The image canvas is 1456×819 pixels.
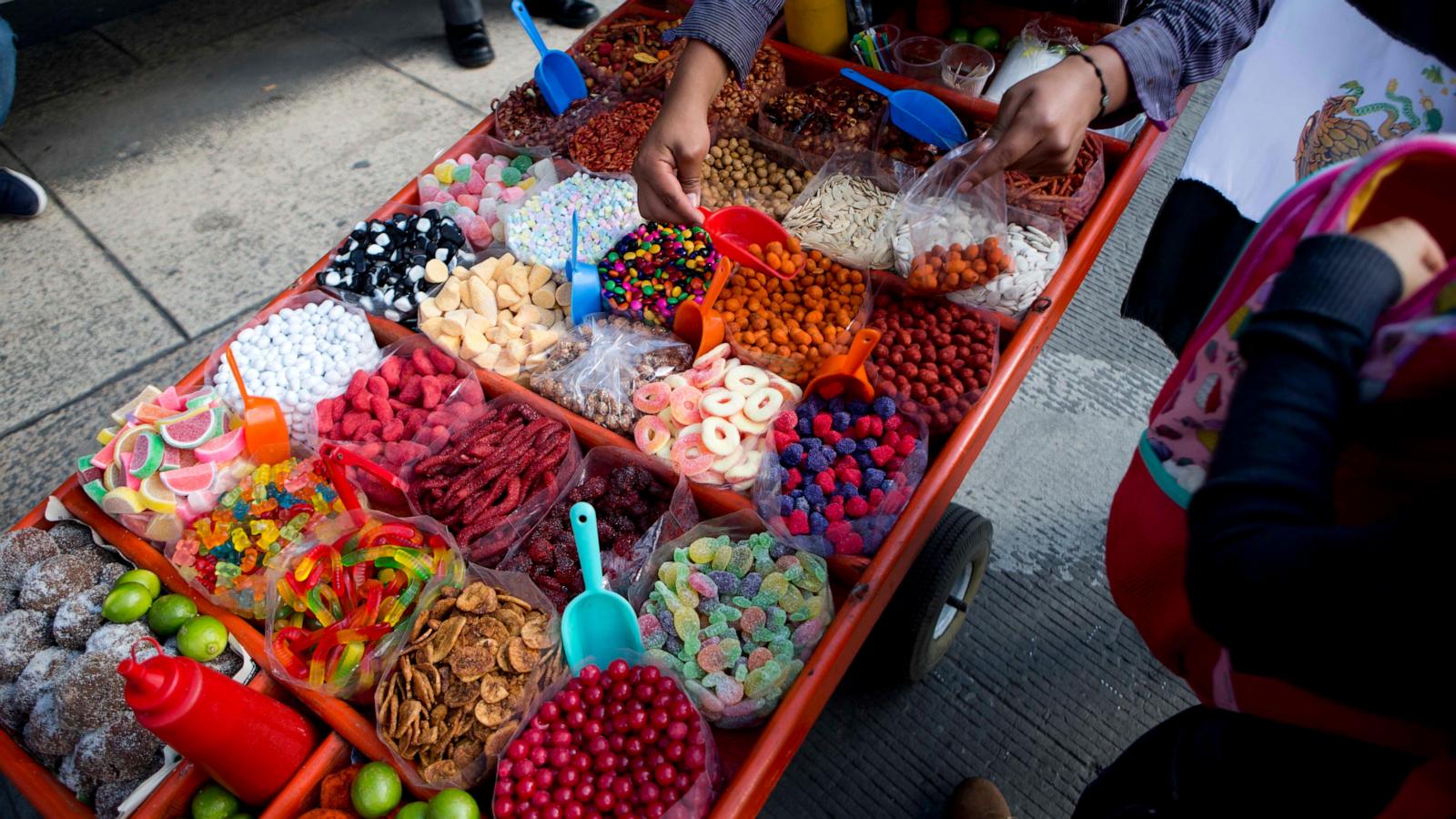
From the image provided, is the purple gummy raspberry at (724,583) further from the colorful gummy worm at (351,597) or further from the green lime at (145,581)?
the green lime at (145,581)

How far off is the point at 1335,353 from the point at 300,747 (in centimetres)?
147

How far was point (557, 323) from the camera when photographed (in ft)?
6.45

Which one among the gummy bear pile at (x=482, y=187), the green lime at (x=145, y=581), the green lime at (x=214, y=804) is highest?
the gummy bear pile at (x=482, y=187)

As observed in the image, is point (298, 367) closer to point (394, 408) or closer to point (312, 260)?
point (394, 408)

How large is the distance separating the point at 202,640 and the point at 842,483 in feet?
3.77

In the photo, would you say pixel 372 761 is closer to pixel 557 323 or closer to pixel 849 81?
pixel 557 323

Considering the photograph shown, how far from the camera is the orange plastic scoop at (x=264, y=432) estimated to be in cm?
164

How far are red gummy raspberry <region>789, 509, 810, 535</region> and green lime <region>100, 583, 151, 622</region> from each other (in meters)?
1.17

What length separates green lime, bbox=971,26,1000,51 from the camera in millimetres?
2391

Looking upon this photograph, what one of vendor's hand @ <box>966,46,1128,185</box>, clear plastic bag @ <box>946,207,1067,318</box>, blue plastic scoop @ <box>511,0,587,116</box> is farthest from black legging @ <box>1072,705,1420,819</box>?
blue plastic scoop @ <box>511,0,587,116</box>

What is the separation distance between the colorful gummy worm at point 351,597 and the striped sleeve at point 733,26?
4.03ft

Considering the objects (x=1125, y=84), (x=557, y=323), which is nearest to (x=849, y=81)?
(x=1125, y=84)

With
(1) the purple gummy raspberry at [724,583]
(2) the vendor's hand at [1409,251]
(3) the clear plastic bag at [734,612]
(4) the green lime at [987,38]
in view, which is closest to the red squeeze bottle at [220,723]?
(3) the clear plastic bag at [734,612]

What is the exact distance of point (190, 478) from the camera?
1.57 m
